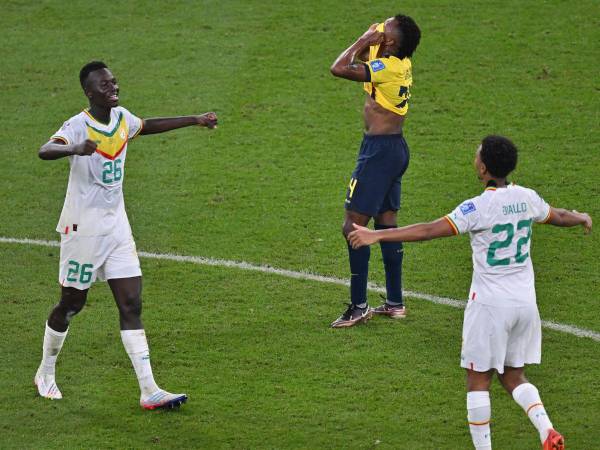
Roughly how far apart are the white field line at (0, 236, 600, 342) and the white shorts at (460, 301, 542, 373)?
2.53 m

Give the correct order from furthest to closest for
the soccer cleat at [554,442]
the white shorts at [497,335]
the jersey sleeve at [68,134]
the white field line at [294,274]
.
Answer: the white field line at [294,274]
the jersey sleeve at [68,134]
the white shorts at [497,335]
the soccer cleat at [554,442]

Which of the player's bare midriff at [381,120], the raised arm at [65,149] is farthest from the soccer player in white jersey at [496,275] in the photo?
the player's bare midriff at [381,120]

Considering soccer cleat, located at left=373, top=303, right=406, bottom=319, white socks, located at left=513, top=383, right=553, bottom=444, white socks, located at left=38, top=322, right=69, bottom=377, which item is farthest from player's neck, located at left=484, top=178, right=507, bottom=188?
white socks, located at left=38, top=322, right=69, bottom=377

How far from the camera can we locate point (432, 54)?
53.6ft

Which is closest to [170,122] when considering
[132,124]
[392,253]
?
[132,124]

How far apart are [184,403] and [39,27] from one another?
10.3 m

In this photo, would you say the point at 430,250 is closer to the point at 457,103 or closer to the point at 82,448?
the point at 457,103

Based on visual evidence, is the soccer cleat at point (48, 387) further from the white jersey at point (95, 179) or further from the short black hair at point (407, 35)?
the short black hair at point (407, 35)

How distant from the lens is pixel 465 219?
7305 mm

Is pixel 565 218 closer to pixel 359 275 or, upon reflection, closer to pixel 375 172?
pixel 375 172

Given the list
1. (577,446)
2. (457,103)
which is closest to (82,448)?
(577,446)

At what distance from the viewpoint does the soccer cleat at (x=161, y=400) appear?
857 cm

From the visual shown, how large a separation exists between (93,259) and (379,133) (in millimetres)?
2844

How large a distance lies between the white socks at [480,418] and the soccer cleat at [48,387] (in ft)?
10.4
